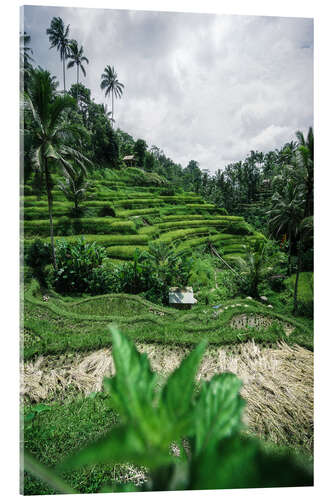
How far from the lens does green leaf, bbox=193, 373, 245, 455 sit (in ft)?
1.05

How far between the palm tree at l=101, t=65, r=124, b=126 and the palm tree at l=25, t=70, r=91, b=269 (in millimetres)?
411

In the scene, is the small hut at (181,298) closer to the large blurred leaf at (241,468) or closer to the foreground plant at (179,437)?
the foreground plant at (179,437)

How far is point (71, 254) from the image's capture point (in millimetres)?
3027

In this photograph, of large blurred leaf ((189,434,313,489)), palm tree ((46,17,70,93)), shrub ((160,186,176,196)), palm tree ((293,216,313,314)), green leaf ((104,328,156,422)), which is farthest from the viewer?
shrub ((160,186,176,196))

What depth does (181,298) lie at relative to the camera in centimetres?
283

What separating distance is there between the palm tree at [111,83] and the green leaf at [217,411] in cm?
242

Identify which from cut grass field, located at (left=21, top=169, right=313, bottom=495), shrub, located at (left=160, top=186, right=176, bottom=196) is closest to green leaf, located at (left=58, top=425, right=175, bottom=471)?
cut grass field, located at (left=21, top=169, right=313, bottom=495)

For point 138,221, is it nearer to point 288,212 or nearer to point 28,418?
point 288,212

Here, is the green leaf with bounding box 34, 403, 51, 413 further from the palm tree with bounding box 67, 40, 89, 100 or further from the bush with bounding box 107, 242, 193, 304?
the palm tree with bounding box 67, 40, 89, 100

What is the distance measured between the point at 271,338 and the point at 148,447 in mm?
2504

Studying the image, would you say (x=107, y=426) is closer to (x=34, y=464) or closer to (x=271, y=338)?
(x=271, y=338)

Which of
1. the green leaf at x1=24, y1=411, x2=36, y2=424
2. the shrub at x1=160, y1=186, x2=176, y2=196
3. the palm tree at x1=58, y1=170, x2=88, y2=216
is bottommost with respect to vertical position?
the green leaf at x1=24, y1=411, x2=36, y2=424

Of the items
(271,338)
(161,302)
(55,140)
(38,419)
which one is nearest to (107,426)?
(38,419)

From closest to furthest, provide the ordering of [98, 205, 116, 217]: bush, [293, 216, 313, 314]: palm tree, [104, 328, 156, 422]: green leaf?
[104, 328, 156, 422]: green leaf < [293, 216, 313, 314]: palm tree < [98, 205, 116, 217]: bush
